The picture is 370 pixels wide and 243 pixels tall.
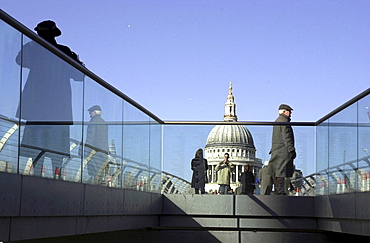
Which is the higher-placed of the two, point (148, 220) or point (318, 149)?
point (318, 149)

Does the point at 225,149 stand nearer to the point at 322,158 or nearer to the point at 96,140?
the point at 322,158

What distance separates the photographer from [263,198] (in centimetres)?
1113

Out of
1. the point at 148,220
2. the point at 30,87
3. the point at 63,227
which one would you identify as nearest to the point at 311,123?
the point at 148,220

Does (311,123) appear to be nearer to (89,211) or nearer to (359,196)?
(359,196)

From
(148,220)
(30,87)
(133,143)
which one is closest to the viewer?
(30,87)

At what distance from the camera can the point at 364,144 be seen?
8164 mm

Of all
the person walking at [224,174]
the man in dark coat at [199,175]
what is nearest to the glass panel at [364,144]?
the person walking at [224,174]

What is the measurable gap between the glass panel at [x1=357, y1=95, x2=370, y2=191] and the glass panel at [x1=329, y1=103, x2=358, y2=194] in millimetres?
191

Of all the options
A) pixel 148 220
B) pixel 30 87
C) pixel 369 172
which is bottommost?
pixel 148 220

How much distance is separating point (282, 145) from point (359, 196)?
3118 millimetres

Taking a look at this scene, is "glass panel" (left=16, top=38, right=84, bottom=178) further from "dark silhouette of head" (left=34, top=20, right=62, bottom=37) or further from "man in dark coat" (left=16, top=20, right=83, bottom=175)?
"dark silhouette of head" (left=34, top=20, right=62, bottom=37)

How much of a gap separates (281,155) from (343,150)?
6.49ft

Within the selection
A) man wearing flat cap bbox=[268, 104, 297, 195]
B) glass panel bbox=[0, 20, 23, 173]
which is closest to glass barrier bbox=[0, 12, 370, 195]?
glass panel bbox=[0, 20, 23, 173]

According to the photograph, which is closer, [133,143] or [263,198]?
[133,143]
